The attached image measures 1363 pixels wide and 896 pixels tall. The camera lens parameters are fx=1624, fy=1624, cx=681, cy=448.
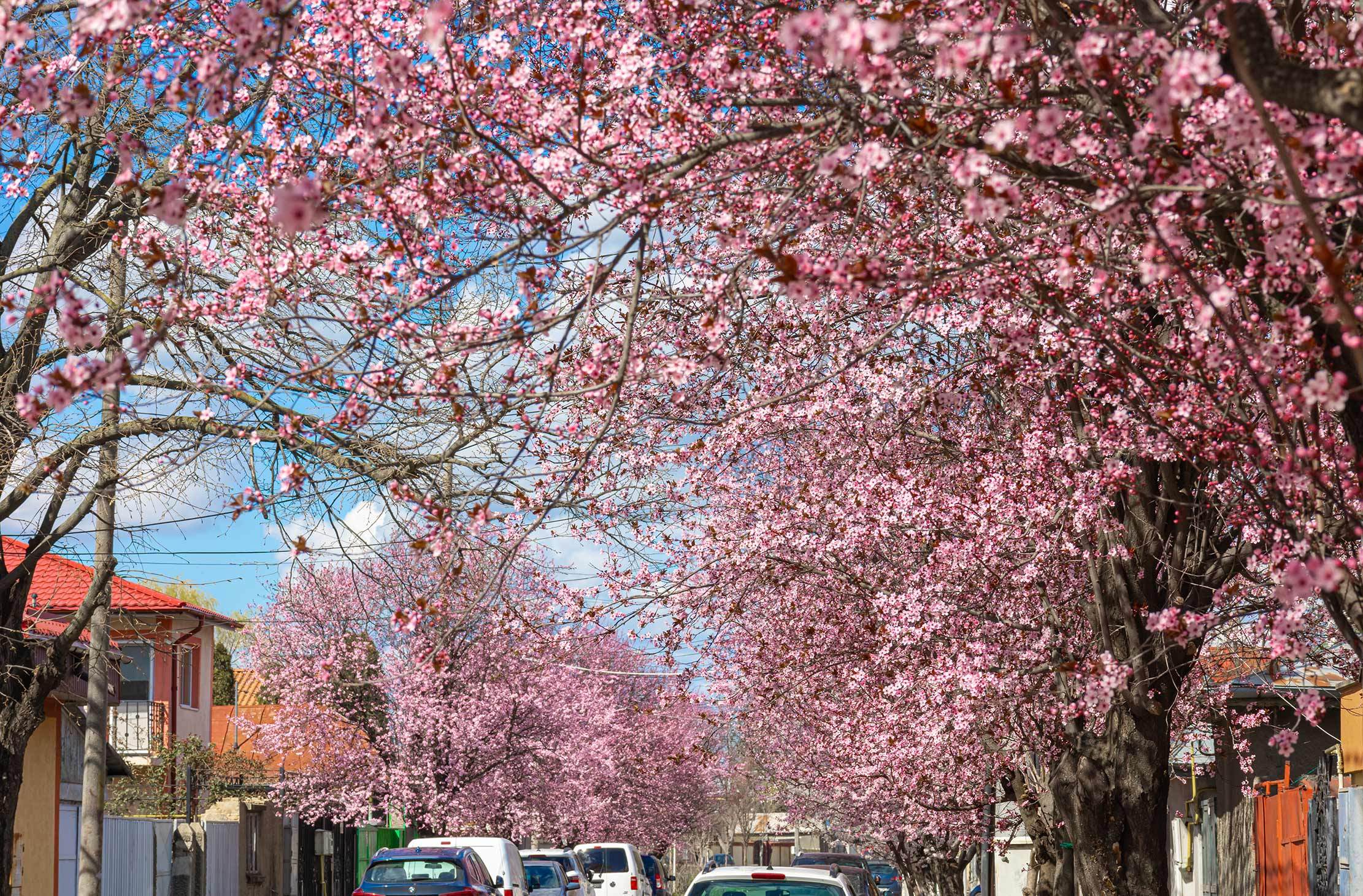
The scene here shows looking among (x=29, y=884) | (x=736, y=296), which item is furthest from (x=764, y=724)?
(x=736, y=296)

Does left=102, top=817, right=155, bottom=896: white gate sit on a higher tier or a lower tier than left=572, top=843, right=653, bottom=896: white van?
higher

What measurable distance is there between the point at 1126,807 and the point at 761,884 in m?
3.96

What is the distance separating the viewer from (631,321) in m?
6.34

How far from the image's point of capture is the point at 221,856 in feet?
107

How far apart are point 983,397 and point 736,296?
5813mm

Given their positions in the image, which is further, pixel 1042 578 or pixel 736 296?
pixel 1042 578

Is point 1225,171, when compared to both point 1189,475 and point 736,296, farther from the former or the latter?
point 1189,475

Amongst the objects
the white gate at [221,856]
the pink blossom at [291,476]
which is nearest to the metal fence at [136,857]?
the white gate at [221,856]

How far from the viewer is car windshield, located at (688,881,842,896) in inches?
421

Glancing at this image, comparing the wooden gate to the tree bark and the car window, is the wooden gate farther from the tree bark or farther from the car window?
the tree bark

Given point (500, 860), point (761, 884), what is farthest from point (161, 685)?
point (761, 884)

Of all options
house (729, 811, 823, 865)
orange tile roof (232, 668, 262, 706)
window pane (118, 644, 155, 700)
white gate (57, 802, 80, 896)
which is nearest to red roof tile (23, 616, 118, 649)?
white gate (57, 802, 80, 896)

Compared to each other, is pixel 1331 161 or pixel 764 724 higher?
pixel 1331 161

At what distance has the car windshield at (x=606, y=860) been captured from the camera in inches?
1288
